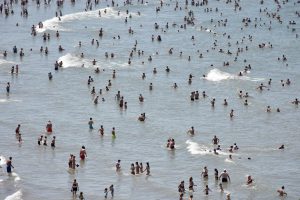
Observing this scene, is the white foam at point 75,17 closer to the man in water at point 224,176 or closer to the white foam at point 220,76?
the white foam at point 220,76

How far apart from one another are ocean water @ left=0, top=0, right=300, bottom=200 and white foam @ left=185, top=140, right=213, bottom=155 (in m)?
0.08

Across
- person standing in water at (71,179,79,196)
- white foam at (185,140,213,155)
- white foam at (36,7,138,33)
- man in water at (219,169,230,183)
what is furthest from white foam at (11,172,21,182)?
white foam at (36,7,138,33)

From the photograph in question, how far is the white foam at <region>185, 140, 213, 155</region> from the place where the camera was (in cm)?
5393

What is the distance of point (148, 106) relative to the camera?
65438mm

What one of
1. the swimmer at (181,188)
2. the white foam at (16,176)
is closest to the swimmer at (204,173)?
the swimmer at (181,188)

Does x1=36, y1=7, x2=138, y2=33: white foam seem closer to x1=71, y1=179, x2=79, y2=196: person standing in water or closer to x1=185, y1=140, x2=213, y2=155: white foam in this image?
x1=185, y1=140, x2=213, y2=155: white foam

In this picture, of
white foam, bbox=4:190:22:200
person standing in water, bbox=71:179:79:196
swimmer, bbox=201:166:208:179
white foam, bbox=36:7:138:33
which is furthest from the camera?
white foam, bbox=36:7:138:33

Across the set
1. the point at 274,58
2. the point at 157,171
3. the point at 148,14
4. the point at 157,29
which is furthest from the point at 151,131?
the point at 148,14

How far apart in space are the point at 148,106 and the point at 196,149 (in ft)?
39.0

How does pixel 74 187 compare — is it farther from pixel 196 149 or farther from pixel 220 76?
pixel 220 76

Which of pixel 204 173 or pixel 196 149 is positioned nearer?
pixel 204 173

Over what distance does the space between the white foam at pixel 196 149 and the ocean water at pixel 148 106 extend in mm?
81

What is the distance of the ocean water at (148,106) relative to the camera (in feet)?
158

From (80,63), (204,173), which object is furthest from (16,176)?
(80,63)
